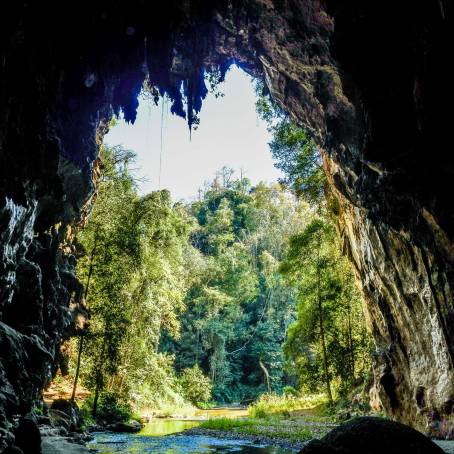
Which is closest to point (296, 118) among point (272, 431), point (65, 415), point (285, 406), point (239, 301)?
point (272, 431)

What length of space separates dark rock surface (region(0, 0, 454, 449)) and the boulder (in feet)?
15.9

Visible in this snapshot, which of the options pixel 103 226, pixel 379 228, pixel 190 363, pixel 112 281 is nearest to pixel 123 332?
pixel 112 281

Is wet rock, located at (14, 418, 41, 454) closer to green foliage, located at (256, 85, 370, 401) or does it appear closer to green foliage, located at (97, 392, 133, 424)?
green foliage, located at (97, 392, 133, 424)

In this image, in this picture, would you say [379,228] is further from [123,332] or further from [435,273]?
[123,332]

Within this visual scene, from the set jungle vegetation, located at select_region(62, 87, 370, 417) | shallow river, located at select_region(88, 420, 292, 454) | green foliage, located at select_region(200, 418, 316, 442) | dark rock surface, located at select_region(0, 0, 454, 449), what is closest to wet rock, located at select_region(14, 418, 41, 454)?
dark rock surface, located at select_region(0, 0, 454, 449)

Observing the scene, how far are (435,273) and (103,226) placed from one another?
15576 mm

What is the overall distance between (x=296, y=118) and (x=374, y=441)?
1184 cm

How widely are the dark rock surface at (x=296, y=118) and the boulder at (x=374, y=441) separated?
4848 mm

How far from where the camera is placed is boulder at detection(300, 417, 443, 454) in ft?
15.5

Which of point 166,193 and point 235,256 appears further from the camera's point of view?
point 235,256

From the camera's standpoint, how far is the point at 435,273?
991 cm

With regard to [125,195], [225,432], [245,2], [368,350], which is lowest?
[225,432]

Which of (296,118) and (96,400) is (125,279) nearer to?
(96,400)

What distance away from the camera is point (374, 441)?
483 centimetres
